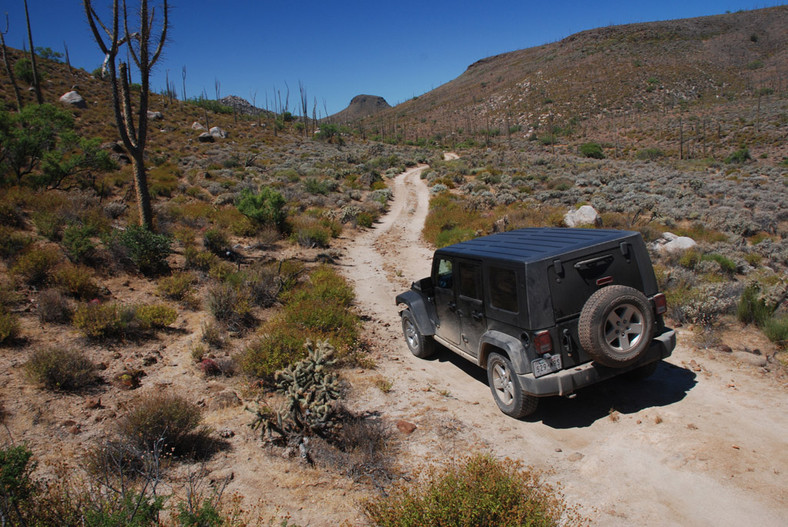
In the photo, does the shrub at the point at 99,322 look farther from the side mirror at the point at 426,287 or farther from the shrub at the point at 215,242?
the side mirror at the point at 426,287

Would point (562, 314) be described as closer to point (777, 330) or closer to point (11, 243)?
point (777, 330)

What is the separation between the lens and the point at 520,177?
27359 mm

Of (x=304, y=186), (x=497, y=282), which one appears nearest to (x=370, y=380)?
(x=497, y=282)

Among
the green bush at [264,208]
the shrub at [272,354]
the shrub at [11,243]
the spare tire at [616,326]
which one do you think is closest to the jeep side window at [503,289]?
the spare tire at [616,326]

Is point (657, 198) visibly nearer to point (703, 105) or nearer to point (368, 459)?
point (368, 459)

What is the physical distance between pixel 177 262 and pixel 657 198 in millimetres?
20558

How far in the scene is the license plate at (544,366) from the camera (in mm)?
4562

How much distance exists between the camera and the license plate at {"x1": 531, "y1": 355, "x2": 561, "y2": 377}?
15.0 ft

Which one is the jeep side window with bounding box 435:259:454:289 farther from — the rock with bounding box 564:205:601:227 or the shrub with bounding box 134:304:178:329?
the rock with bounding box 564:205:601:227

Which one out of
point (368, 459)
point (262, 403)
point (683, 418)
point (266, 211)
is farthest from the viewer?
point (266, 211)

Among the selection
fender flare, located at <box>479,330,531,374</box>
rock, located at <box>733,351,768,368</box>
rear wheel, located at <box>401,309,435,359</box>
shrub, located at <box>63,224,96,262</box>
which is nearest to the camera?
fender flare, located at <box>479,330,531,374</box>

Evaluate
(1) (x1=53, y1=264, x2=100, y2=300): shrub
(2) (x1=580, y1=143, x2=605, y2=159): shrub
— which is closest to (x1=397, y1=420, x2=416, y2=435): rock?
(1) (x1=53, y1=264, x2=100, y2=300): shrub

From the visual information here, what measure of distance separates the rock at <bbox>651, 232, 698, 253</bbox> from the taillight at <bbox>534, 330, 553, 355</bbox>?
31.7 feet

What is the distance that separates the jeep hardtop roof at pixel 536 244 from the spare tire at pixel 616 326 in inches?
23.3
